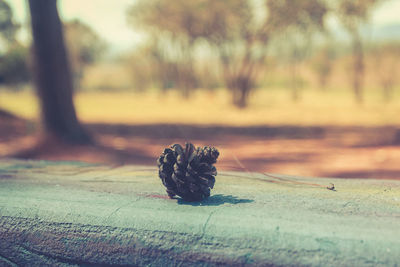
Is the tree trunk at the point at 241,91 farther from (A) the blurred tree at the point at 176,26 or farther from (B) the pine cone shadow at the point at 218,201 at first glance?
(B) the pine cone shadow at the point at 218,201

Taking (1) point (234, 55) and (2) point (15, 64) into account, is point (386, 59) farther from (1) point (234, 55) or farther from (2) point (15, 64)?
(2) point (15, 64)

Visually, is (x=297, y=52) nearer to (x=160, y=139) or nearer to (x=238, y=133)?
(x=238, y=133)

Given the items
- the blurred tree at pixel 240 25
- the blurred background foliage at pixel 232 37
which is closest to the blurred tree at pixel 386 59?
the blurred background foliage at pixel 232 37

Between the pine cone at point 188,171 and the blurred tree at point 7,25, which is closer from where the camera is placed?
the pine cone at point 188,171

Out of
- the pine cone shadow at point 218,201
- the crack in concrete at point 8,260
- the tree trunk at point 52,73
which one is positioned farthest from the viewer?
the tree trunk at point 52,73

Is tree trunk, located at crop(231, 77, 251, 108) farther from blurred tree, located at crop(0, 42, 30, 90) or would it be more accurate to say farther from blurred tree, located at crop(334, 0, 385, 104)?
blurred tree, located at crop(0, 42, 30, 90)

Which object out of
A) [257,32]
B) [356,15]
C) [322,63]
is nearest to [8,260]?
[257,32]
